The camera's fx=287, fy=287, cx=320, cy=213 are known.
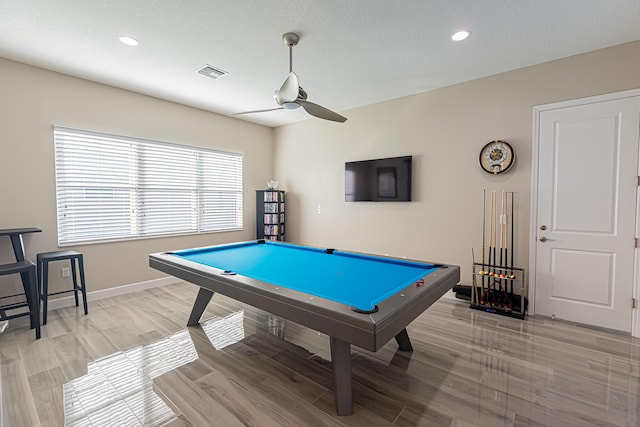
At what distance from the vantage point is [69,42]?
2.68 metres

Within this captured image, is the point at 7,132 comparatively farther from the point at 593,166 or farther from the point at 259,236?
the point at 593,166

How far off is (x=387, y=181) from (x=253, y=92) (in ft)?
7.38

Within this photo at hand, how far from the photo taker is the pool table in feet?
4.54

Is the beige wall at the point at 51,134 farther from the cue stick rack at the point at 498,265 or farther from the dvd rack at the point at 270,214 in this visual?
the cue stick rack at the point at 498,265

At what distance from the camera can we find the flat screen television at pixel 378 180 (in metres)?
4.00

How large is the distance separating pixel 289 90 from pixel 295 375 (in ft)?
7.34

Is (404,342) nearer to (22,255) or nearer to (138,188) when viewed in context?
(22,255)

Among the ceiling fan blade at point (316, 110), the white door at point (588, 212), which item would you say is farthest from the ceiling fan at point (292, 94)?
the white door at point (588, 212)

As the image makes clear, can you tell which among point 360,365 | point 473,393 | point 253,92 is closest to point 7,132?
point 253,92

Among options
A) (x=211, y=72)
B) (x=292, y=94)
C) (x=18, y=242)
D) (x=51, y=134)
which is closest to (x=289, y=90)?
(x=292, y=94)

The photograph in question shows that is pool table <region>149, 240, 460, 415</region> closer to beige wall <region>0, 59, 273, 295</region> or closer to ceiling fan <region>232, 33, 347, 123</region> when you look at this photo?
ceiling fan <region>232, 33, 347, 123</region>

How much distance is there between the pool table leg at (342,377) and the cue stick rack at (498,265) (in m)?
2.24

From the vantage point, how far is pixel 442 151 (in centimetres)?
373

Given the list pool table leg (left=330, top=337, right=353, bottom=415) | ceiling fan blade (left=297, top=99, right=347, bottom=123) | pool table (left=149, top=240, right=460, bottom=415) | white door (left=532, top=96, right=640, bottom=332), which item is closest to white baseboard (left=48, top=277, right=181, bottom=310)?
pool table (left=149, top=240, right=460, bottom=415)
